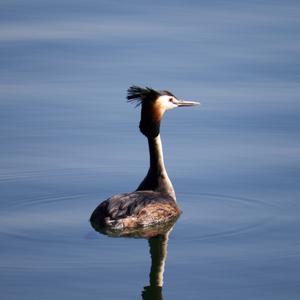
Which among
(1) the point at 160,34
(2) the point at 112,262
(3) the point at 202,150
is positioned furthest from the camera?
(1) the point at 160,34

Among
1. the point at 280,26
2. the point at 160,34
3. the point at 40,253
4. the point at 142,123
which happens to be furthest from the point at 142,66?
the point at 40,253

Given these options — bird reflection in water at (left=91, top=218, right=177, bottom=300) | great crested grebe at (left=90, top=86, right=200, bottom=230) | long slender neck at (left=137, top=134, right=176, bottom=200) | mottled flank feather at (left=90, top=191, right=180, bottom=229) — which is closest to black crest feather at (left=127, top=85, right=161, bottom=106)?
great crested grebe at (left=90, top=86, right=200, bottom=230)

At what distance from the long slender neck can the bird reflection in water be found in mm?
638

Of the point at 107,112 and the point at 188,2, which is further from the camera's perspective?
the point at 188,2

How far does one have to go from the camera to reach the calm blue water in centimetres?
1077

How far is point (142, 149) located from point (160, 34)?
162 inches

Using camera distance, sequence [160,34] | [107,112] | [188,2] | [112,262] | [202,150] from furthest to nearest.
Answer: [188,2] < [160,34] < [107,112] < [202,150] < [112,262]

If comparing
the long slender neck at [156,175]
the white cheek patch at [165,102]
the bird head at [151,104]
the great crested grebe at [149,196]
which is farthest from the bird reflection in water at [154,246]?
the white cheek patch at [165,102]

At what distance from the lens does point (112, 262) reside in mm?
10852

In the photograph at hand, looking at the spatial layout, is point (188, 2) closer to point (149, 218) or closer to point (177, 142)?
point (177, 142)

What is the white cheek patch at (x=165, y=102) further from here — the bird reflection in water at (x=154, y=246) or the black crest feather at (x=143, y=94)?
the bird reflection in water at (x=154, y=246)

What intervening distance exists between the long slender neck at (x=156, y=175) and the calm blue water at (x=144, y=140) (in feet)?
0.78

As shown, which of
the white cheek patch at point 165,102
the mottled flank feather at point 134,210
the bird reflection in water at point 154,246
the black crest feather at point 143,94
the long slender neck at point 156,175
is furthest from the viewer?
the white cheek patch at point 165,102

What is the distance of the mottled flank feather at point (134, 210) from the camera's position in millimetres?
11883
